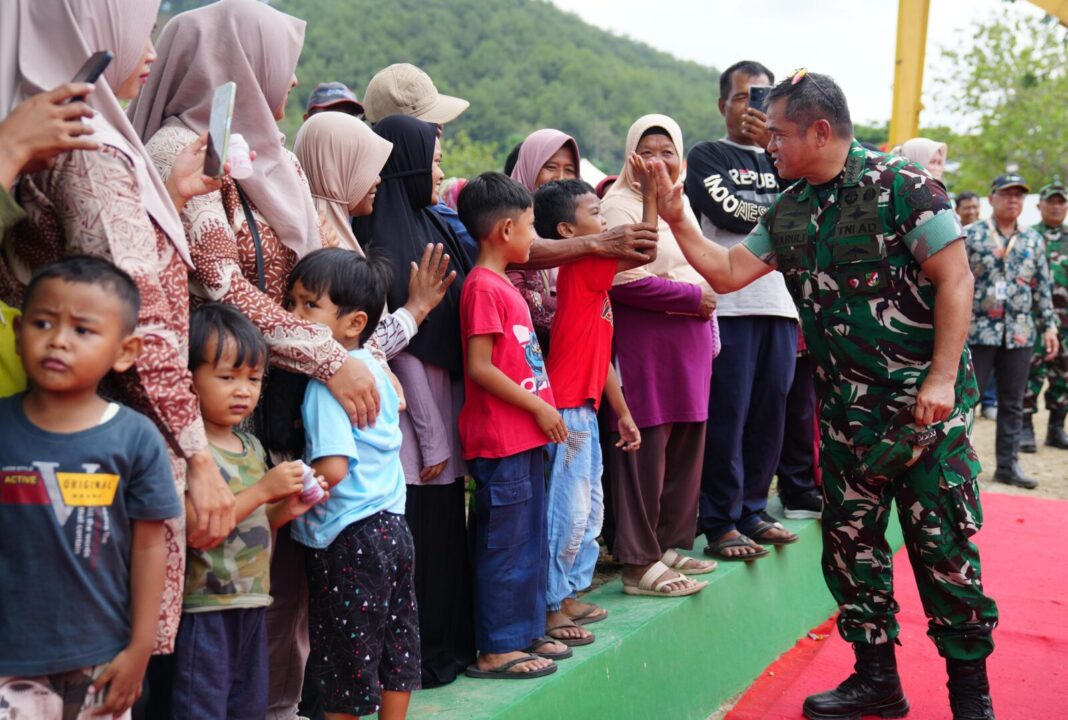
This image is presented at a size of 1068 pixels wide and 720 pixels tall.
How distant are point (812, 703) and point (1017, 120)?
25.6 metres

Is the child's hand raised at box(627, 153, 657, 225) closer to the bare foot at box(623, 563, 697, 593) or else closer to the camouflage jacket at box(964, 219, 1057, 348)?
the bare foot at box(623, 563, 697, 593)

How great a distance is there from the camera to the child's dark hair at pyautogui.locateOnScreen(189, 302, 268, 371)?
7.53 feet

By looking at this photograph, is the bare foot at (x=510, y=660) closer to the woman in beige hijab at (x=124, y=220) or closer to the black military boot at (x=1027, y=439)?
the woman in beige hijab at (x=124, y=220)

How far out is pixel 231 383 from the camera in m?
2.32

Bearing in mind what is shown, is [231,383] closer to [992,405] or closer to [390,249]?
[390,249]

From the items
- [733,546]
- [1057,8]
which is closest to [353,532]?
[733,546]

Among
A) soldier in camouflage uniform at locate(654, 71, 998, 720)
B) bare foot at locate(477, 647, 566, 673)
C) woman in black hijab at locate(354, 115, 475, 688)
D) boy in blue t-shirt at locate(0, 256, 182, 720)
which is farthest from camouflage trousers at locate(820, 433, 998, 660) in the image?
boy in blue t-shirt at locate(0, 256, 182, 720)

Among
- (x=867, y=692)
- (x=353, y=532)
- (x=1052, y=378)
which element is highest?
(x=353, y=532)

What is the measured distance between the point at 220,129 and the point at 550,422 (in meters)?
1.49

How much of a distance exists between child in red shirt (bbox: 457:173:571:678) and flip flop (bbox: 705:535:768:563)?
4.83 feet

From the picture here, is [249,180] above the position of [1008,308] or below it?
above

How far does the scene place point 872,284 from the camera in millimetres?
3475

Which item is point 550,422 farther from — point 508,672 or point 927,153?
point 927,153

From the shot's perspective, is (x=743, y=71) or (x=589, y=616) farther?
(x=743, y=71)
